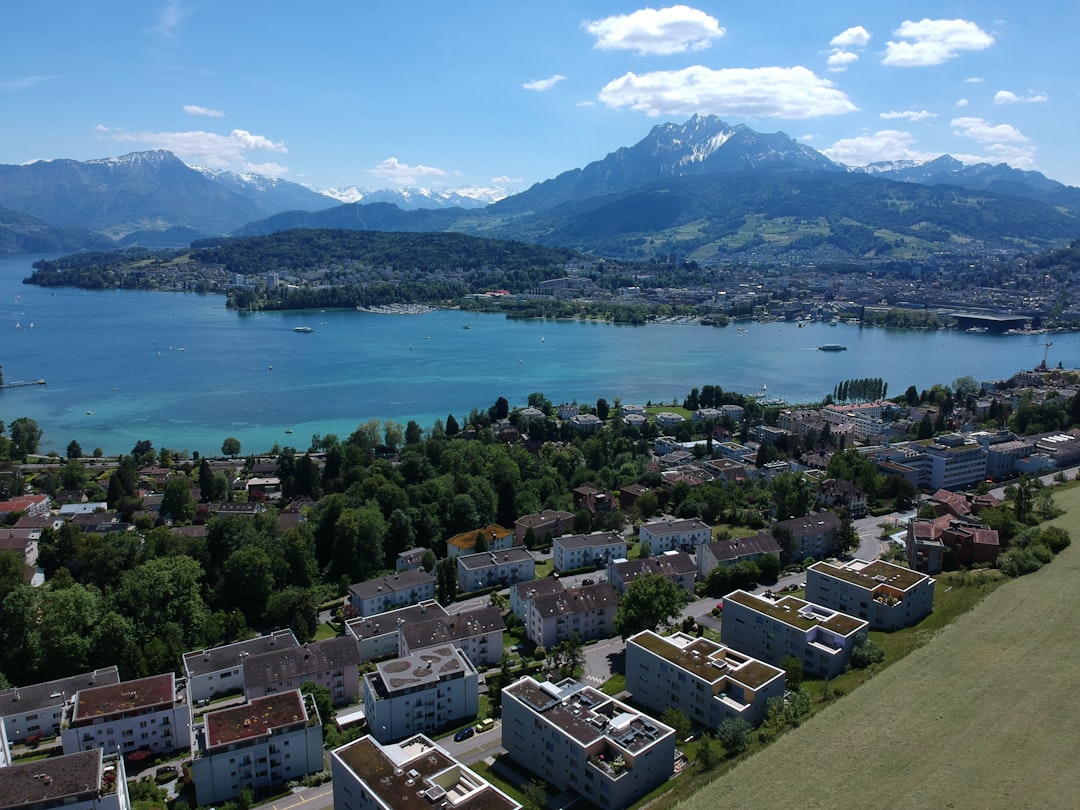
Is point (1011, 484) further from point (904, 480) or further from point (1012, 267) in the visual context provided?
point (1012, 267)

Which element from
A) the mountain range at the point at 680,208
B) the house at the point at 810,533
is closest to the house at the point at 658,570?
the house at the point at 810,533

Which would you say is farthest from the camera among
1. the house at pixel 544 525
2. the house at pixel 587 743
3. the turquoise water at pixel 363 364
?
the turquoise water at pixel 363 364

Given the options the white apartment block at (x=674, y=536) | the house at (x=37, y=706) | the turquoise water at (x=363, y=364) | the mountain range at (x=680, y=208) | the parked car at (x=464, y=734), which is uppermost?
the mountain range at (x=680, y=208)

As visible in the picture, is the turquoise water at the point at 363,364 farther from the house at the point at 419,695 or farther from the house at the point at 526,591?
the house at the point at 419,695

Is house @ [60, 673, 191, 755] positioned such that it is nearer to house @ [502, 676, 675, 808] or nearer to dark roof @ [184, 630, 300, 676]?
dark roof @ [184, 630, 300, 676]

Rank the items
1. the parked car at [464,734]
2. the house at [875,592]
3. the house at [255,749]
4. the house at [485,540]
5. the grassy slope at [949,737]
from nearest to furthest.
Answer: the grassy slope at [949,737] < the house at [255,749] < the parked car at [464,734] < the house at [875,592] < the house at [485,540]

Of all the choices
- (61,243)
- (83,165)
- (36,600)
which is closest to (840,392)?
(36,600)
